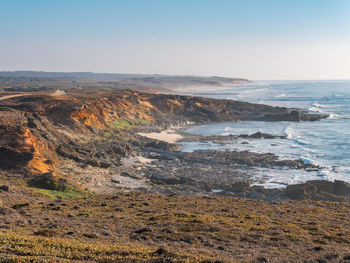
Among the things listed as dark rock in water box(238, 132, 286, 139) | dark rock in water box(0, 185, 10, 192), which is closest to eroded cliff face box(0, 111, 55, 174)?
dark rock in water box(0, 185, 10, 192)

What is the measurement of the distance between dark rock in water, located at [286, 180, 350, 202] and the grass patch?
56.5 ft

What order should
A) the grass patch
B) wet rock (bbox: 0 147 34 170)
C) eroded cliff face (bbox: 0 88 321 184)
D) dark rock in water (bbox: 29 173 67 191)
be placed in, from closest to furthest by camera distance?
the grass patch < dark rock in water (bbox: 29 173 67 191) < wet rock (bbox: 0 147 34 170) < eroded cliff face (bbox: 0 88 321 184)

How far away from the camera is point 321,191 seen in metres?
29.7

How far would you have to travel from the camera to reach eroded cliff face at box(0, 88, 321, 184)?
2962 centimetres

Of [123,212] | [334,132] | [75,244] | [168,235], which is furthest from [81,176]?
[334,132]

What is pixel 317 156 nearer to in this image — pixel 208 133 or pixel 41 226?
pixel 208 133

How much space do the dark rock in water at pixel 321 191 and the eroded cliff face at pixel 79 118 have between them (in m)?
18.4

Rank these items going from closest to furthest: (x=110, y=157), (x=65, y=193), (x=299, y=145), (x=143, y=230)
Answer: (x=143, y=230)
(x=65, y=193)
(x=110, y=157)
(x=299, y=145)

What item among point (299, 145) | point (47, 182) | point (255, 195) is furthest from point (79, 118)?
point (299, 145)

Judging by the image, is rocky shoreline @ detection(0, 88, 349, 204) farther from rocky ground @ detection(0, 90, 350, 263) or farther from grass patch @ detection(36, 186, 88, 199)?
grass patch @ detection(36, 186, 88, 199)

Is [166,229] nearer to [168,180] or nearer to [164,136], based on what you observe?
[168,180]

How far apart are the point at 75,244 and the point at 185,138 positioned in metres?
44.6

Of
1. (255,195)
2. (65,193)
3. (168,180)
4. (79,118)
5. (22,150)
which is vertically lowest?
(255,195)

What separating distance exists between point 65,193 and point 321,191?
838 inches
